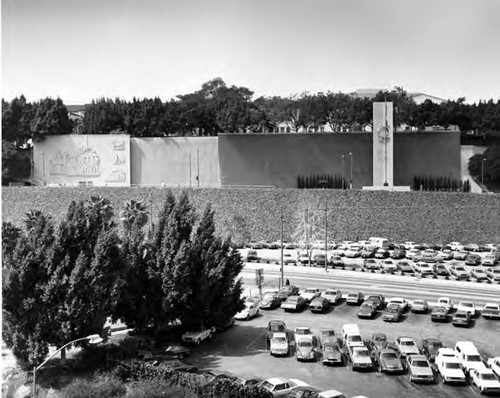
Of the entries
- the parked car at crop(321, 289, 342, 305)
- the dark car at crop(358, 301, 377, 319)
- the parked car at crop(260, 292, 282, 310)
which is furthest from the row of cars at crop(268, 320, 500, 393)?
the parked car at crop(321, 289, 342, 305)

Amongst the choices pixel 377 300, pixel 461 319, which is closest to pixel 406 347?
pixel 461 319

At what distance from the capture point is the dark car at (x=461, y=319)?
52.4ft

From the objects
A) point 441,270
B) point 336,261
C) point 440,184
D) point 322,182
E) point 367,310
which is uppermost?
point 322,182

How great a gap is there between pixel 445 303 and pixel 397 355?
520 cm

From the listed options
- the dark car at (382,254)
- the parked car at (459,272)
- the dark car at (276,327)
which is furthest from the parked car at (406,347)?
the dark car at (382,254)

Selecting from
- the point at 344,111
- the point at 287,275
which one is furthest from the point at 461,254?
the point at 344,111

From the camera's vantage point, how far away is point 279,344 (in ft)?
44.6

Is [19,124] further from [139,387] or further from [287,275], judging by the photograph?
[139,387]

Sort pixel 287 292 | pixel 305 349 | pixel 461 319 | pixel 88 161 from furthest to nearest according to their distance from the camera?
pixel 88 161, pixel 287 292, pixel 461 319, pixel 305 349

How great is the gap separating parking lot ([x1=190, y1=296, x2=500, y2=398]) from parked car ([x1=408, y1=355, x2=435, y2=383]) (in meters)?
0.13

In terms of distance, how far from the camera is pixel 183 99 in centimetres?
4503

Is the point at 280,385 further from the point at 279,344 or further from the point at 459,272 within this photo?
the point at 459,272

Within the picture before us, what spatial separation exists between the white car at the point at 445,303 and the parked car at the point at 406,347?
371 cm

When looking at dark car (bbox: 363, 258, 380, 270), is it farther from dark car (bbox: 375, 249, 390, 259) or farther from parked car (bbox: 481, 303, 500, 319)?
parked car (bbox: 481, 303, 500, 319)
